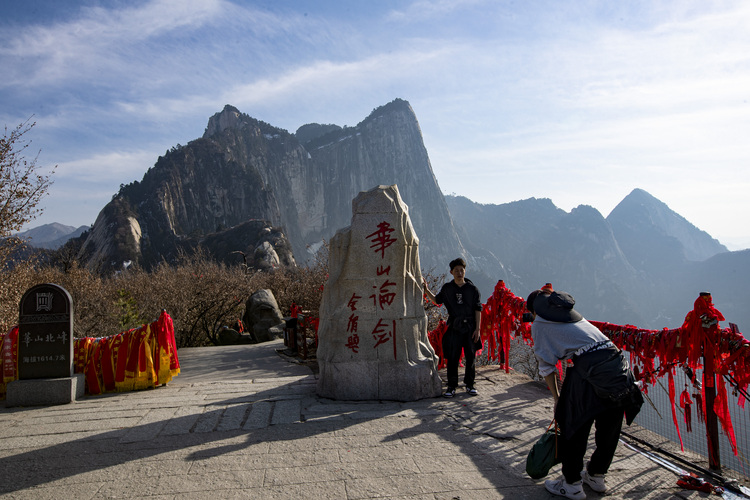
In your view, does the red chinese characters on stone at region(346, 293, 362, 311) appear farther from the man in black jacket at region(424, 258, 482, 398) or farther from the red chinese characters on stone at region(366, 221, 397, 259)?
the man in black jacket at region(424, 258, 482, 398)

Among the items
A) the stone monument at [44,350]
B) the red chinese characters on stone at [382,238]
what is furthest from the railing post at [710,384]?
the stone monument at [44,350]

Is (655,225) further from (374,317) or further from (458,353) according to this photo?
(374,317)

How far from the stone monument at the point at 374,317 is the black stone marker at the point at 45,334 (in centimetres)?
305

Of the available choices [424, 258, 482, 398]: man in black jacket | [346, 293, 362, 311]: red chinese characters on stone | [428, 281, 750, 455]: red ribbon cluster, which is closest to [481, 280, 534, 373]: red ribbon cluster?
[424, 258, 482, 398]: man in black jacket

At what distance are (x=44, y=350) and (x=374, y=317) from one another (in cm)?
392

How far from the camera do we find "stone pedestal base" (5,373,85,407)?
531 cm

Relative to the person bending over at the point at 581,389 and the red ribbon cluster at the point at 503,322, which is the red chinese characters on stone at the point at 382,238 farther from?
the person bending over at the point at 581,389

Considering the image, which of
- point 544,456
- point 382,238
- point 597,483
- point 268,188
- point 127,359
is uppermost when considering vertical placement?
point 268,188

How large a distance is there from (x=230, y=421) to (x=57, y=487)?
1551 millimetres

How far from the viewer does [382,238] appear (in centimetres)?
552

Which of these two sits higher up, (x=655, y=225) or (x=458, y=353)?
(x=655, y=225)

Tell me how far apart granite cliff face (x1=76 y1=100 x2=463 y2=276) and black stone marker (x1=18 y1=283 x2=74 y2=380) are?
121 ft

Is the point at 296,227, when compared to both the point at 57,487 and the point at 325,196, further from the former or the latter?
the point at 57,487

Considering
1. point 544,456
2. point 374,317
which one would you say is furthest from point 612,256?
point 544,456
